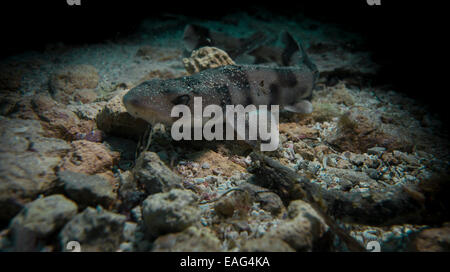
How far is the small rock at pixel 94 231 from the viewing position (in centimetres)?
185

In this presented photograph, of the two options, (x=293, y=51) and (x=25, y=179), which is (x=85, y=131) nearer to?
(x=25, y=179)

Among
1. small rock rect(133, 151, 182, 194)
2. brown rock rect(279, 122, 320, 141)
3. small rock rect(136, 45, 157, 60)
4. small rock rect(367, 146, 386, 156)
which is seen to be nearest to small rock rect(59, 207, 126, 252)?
small rock rect(133, 151, 182, 194)

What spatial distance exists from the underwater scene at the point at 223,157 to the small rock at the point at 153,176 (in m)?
0.01

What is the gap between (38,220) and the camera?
6.00 ft

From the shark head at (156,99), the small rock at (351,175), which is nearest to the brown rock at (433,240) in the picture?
the small rock at (351,175)

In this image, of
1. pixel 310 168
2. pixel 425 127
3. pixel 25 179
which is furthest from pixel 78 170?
pixel 425 127

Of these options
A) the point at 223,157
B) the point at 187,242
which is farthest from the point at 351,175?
the point at 187,242

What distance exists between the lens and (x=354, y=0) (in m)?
13.6

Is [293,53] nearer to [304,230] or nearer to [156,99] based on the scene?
[156,99]

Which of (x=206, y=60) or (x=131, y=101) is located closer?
(x=131, y=101)

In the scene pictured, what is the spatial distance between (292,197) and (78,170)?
A: 102 inches

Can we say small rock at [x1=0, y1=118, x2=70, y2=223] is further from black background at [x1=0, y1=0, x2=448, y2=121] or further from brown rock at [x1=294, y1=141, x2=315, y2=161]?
black background at [x1=0, y1=0, x2=448, y2=121]

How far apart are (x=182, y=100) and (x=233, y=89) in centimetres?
107

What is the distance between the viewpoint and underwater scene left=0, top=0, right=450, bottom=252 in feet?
6.47
